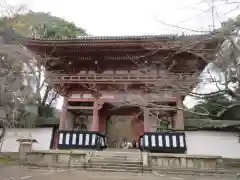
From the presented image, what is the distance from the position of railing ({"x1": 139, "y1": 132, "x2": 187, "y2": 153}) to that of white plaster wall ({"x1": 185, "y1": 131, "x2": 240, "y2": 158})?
107 centimetres

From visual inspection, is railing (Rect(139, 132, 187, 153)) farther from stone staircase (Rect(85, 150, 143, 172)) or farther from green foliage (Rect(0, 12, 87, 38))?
green foliage (Rect(0, 12, 87, 38))

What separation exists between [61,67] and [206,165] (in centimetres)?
1072

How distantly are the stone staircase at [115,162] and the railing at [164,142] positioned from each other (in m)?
1.71

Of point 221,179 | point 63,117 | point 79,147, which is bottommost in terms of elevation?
point 221,179

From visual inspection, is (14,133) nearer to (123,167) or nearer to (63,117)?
(63,117)

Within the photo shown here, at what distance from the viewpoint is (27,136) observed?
13.8m

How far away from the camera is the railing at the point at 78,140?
482 inches

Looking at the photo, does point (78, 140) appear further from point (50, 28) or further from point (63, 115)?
point (50, 28)

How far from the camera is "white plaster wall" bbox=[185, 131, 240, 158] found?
12180mm

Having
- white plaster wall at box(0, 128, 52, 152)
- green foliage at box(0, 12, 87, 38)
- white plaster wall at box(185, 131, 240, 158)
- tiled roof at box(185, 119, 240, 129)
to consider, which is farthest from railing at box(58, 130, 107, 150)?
green foliage at box(0, 12, 87, 38)

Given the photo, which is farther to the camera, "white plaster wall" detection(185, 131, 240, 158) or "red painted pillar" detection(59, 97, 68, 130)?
"red painted pillar" detection(59, 97, 68, 130)

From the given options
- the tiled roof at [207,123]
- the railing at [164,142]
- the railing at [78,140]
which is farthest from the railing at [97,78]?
the tiled roof at [207,123]

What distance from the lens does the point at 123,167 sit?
9242mm

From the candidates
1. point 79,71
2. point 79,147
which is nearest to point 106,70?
point 79,71
